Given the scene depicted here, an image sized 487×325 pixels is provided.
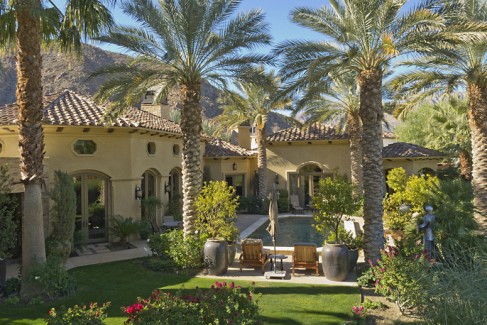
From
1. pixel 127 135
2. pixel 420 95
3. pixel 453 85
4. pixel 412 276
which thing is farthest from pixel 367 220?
pixel 127 135

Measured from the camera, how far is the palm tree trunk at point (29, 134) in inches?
391

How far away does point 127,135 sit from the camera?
17703mm

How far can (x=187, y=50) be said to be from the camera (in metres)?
13.5

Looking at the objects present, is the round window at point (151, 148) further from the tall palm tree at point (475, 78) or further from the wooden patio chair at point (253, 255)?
the tall palm tree at point (475, 78)

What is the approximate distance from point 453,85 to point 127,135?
1433 centimetres

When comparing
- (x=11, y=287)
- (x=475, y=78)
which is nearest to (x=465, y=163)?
(x=475, y=78)

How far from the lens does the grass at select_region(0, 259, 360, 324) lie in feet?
28.5

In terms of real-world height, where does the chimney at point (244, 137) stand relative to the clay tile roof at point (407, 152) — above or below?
above

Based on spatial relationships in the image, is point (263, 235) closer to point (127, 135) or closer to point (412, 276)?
point (127, 135)

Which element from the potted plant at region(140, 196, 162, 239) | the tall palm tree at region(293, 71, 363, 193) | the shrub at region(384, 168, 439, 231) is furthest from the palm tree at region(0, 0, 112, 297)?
the tall palm tree at region(293, 71, 363, 193)

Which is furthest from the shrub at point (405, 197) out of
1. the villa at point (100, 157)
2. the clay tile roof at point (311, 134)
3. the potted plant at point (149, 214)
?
the villa at point (100, 157)

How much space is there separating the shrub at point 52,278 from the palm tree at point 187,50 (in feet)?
13.8

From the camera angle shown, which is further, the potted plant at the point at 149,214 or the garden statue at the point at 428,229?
the potted plant at the point at 149,214

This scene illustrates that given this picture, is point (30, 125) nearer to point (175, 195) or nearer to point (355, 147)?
point (175, 195)
